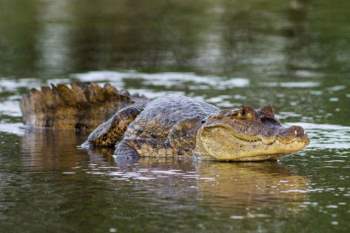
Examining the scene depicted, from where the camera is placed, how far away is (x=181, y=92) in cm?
1580

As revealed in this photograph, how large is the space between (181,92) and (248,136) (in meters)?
Result: 6.08

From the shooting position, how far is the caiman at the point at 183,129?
383 inches

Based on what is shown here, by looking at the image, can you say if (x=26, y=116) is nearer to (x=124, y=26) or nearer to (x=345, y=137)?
(x=345, y=137)

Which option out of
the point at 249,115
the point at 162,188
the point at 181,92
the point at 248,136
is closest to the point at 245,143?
the point at 248,136

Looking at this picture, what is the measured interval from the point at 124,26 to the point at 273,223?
1764 centimetres

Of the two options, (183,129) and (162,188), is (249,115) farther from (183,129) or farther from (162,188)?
(162,188)

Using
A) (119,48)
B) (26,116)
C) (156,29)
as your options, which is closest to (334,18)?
(156,29)

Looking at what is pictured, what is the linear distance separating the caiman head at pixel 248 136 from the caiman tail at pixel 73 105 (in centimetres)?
293

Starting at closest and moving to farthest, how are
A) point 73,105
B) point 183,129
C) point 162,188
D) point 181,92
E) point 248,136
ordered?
point 162,188, point 248,136, point 183,129, point 73,105, point 181,92

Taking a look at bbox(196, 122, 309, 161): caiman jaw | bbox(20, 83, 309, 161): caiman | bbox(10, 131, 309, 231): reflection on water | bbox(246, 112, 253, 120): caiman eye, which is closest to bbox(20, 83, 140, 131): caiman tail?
bbox(20, 83, 309, 161): caiman

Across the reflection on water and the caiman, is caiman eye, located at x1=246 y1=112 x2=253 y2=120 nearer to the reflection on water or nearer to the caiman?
the caiman

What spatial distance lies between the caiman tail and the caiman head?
2928mm

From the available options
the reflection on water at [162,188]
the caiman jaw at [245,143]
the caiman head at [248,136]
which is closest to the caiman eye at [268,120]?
the caiman head at [248,136]

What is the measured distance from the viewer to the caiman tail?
1314 cm
